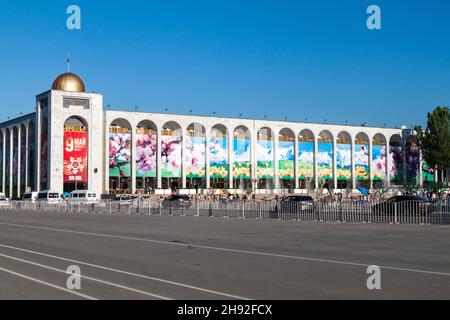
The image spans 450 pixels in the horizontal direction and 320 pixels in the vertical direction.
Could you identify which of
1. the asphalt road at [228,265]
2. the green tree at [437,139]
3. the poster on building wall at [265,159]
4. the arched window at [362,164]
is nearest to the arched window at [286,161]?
the poster on building wall at [265,159]

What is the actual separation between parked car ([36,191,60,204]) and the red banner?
1412 centimetres

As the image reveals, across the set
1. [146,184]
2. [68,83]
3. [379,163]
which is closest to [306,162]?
[379,163]

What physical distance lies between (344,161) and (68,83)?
47788 millimetres

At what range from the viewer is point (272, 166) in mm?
93688

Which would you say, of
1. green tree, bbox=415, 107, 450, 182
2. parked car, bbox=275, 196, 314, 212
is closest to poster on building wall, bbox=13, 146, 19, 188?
green tree, bbox=415, 107, 450, 182

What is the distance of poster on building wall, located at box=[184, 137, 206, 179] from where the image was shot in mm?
86938

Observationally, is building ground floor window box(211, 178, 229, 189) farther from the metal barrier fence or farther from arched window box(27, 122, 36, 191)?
the metal barrier fence

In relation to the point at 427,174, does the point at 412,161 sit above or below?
above

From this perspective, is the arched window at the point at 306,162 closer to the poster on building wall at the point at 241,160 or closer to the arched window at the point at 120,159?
the poster on building wall at the point at 241,160

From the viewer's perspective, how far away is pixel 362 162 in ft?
328

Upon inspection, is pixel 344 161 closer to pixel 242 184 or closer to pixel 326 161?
pixel 326 161

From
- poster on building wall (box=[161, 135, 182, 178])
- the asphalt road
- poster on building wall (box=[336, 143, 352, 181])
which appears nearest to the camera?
the asphalt road

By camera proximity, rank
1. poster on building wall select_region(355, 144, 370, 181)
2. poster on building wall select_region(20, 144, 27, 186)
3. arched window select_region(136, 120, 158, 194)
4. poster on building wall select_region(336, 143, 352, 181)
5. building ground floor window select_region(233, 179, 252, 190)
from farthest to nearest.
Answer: poster on building wall select_region(355, 144, 370, 181), poster on building wall select_region(336, 143, 352, 181), building ground floor window select_region(233, 179, 252, 190), poster on building wall select_region(20, 144, 27, 186), arched window select_region(136, 120, 158, 194)
